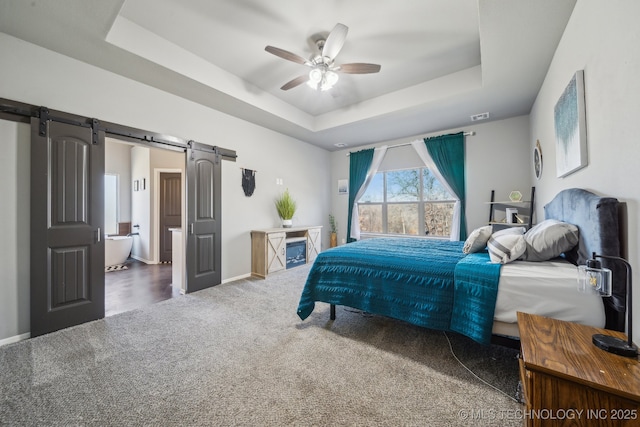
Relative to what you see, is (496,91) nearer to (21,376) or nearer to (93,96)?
(93,96)

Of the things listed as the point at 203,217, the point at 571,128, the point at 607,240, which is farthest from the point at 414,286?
the point at 203,217

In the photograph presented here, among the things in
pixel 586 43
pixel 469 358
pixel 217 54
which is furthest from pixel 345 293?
pixel 217 54

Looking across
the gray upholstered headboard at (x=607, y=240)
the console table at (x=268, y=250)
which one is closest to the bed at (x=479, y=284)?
the gray upholstered headboard at (x=607, y=240)

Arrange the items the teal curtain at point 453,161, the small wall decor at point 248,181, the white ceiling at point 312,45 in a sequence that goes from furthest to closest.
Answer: the teal curtain at point 453,161 → the small wall decor at point 248,181 → the white ceiling at point 312,45

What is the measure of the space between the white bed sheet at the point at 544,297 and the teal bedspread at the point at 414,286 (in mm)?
66

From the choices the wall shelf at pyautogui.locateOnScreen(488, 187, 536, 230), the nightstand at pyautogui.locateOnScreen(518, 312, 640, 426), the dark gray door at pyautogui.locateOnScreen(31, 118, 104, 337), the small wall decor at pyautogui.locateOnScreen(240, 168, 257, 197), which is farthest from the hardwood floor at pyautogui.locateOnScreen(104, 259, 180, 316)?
the wall shelf at pyautogui.locateOnScreen(488, 187, 536, 230)

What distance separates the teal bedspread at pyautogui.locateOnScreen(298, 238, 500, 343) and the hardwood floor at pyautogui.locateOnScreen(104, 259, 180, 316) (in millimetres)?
2229

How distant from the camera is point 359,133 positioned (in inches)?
195

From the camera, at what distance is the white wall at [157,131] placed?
A: 2271mm

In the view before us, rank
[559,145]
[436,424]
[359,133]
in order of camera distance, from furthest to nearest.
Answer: [359,133], [559,145], [436,424]

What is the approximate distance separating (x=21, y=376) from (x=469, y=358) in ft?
10.6

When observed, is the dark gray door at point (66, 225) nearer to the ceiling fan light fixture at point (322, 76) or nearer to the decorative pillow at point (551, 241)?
the ceiling fan light fixture at point (322, 76)

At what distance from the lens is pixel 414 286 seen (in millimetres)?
1994

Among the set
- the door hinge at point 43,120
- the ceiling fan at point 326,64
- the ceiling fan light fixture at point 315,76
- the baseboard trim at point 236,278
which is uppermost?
the ceiling fan at point 326,64
